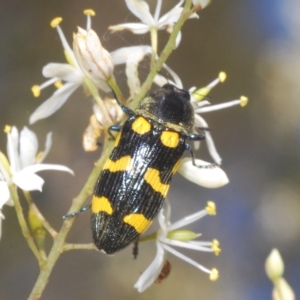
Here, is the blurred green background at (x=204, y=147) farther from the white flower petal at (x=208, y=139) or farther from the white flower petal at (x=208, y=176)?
the white flower petal at (x=208, y=176)

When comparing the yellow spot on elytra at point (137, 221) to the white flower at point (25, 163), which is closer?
the white flower at point (25, 163)

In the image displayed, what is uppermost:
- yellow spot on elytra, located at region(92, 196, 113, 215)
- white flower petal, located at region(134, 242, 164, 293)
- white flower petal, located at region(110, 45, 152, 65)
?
white flower petal, located at region(110, 45, 152, 65)

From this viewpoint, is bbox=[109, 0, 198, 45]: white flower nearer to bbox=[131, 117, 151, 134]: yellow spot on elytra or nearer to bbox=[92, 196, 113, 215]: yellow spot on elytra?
bbox=[131, 117, 151, 134]: yellow spot on elytra

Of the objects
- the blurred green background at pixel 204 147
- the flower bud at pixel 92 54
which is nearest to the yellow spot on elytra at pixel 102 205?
the flower bud at pixel 92 54

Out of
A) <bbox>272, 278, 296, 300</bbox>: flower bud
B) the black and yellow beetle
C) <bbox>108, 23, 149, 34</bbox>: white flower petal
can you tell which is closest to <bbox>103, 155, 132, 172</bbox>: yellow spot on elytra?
the black and yellow beetle

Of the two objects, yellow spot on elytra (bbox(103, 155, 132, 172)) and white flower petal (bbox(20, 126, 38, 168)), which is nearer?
yellow spot on elytra (bbox(103, 155, 132, 172))

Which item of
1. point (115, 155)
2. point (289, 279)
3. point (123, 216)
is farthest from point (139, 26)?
point (289, 279)

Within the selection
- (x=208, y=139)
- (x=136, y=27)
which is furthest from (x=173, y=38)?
(x=208, y=139)
